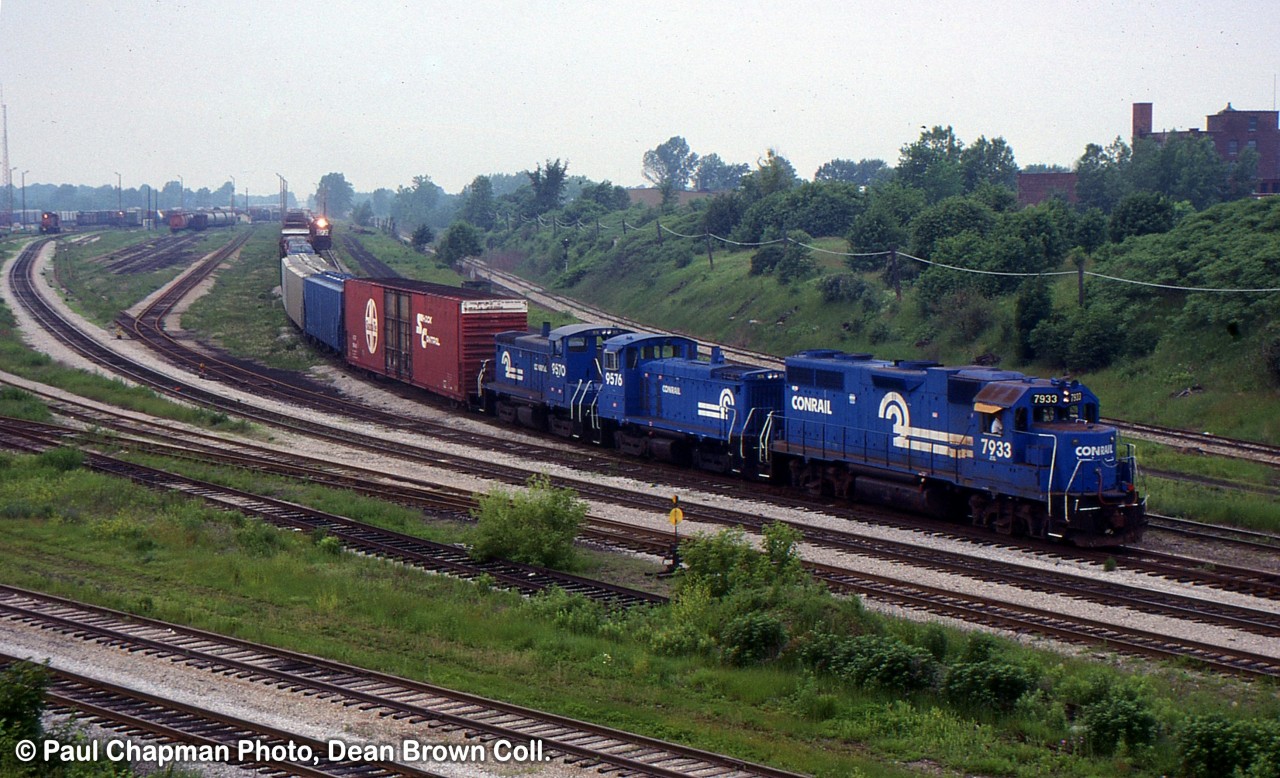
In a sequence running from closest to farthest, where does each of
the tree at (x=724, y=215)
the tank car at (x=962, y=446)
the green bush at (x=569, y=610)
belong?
1. the green bush at (x=569, y=610)
2. the tank car at (x=962, y=446)
3. the tree at (x=724, y=215)

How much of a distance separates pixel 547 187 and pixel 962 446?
11309cm

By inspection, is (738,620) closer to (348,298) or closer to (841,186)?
(348,298)

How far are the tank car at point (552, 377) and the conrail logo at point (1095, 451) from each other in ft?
50.8

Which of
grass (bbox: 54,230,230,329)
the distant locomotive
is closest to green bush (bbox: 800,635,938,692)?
→ grass (bbox: 54,230,230,329)

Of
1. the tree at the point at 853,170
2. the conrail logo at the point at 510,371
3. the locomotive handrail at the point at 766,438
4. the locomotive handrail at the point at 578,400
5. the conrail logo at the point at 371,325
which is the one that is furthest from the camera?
the tree at the point at 853,170

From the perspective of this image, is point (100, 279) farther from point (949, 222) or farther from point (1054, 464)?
point (1054, 464)

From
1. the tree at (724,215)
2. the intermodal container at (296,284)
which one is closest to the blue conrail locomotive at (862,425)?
the intermodal container at (296,284)

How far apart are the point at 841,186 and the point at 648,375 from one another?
56.1m

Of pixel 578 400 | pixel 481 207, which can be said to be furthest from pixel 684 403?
pixel 481 207

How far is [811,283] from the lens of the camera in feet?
214

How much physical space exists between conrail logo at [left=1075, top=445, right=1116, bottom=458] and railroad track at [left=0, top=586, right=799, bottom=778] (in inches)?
506

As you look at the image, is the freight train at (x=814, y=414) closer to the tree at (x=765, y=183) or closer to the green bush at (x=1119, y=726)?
the green bush at (x=1119, y=726)

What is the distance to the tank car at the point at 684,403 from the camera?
95.9 feet

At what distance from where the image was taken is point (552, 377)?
35.6 metres
